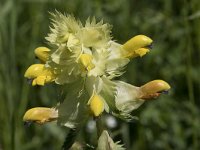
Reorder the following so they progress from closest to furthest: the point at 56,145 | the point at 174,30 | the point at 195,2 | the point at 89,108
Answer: the point at 89,108, the point at 195,2, the point at 56,145, the point at 174,30

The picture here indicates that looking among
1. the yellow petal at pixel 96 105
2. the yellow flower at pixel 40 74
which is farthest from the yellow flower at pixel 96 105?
the yellow flower at pixel 40 74

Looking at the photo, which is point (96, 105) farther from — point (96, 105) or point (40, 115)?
point (40, 115)

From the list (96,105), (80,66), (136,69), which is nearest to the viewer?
(96,105)

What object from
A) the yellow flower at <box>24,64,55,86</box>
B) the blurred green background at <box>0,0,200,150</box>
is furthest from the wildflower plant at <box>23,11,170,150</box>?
the blurred green background at <box>0,0,200,150</box>

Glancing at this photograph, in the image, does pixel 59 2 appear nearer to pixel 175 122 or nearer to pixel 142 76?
pixel 142 76

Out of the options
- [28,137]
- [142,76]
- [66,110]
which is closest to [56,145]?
[28,137]

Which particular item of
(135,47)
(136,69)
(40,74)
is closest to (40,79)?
(40,74)
